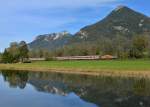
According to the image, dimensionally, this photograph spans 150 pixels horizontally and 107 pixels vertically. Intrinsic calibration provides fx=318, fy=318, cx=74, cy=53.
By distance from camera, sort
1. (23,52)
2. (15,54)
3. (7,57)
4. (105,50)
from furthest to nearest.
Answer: (105,50) < (23,52) < (15,54) < (7,57)

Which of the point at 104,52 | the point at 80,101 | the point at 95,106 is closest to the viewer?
the point at 95,106

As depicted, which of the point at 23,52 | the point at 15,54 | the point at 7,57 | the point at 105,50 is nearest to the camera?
the point at 7,57

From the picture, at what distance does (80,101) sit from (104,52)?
133886 mm

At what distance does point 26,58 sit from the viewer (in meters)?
167

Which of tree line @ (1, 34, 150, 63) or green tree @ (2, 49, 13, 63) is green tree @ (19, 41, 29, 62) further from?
green tree @ (2, 49, 13, 63)

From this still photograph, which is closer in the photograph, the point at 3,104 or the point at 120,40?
the point at 3,104

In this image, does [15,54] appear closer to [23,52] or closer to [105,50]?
[23,52]


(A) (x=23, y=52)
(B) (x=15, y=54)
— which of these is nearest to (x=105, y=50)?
(A) (x=23, y=52)

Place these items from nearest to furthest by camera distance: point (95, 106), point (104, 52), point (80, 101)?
1. point (95, 106)
2. point (80, 101)
3. point (104, 52)

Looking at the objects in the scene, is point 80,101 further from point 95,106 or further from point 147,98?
point 147,98

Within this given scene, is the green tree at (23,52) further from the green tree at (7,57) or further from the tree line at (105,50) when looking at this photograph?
the green tree at (7,57)

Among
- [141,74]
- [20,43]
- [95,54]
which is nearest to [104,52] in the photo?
[95,54]

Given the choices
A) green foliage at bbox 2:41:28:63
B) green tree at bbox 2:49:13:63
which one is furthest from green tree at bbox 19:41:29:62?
green tree at bbox 2:49:13:63

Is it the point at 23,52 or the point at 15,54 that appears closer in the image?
the point at 15,54
